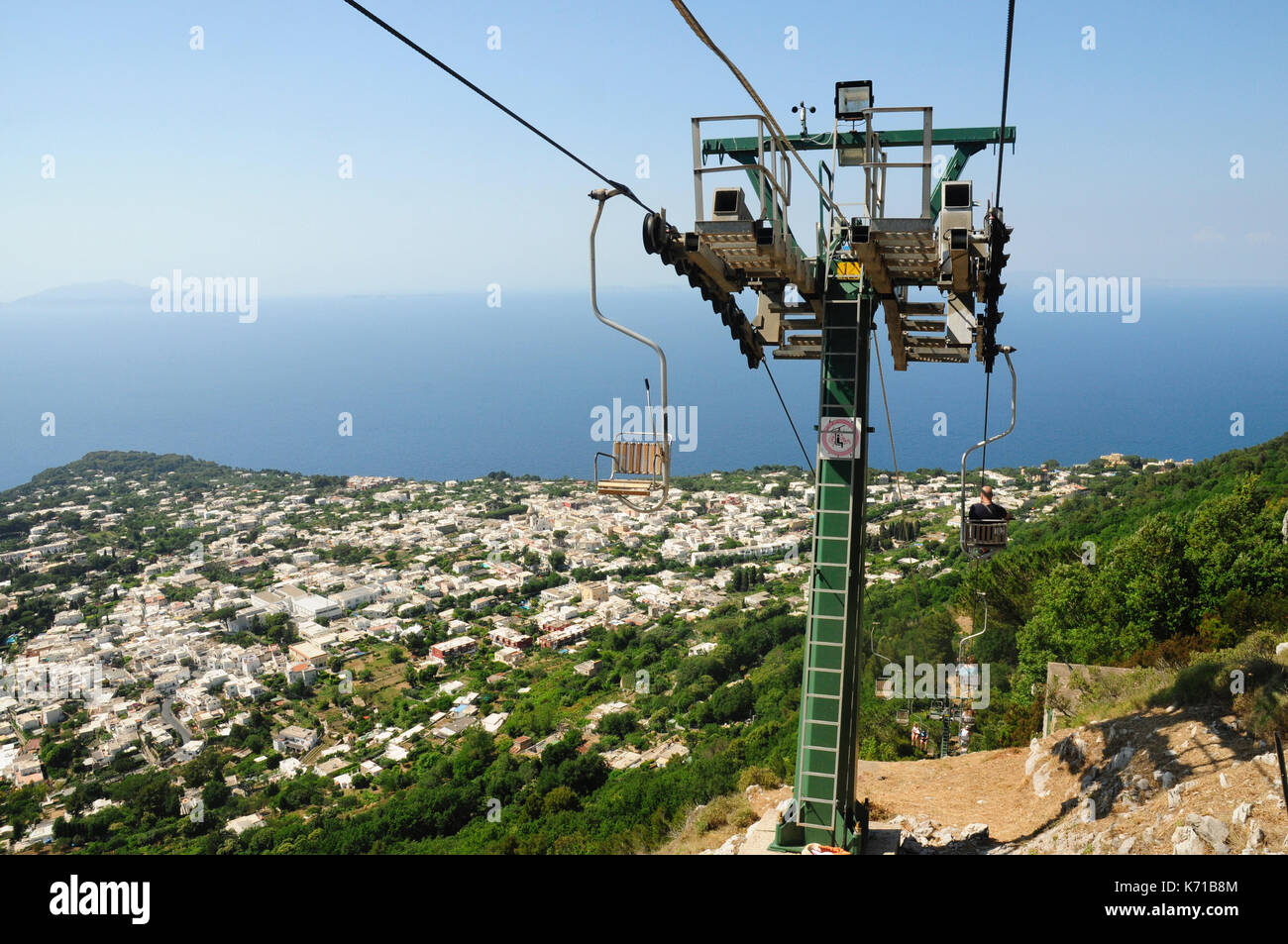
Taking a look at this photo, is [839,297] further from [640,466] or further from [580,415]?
[580,415]

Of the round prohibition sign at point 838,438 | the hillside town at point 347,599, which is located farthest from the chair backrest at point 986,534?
the hillside town at point 347,599

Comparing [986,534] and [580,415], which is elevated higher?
[580,415]

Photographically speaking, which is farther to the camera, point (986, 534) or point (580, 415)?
point (580, 415)

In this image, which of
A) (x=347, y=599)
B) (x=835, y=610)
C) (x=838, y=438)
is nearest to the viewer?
(x=835, y=610)

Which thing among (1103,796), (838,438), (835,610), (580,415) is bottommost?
(1103,796)

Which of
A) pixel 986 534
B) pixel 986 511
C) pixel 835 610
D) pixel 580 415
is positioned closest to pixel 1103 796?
pixel 986 534

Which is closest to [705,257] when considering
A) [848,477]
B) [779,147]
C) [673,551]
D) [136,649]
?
[779,147]
